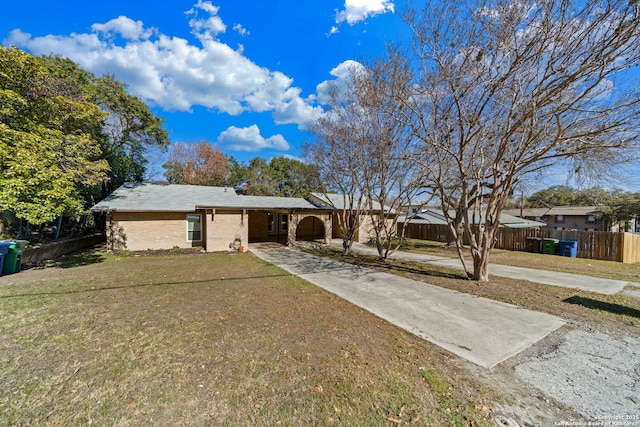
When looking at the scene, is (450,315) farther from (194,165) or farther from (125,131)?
(194,165)

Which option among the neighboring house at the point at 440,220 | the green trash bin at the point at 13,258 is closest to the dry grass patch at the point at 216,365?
the green trash bin at the point at 13,258

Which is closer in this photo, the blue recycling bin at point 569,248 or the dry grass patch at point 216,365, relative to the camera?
the dry grass patch at point 216,365

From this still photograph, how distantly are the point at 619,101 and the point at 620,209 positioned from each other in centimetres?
3189

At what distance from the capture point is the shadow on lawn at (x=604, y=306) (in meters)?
5.43

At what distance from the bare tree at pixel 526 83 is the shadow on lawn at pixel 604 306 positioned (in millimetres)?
2134

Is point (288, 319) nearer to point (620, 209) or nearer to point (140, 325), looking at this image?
point (140, 325)

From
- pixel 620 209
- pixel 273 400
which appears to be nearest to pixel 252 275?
pixel 273 400

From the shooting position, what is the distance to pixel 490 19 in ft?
20.0

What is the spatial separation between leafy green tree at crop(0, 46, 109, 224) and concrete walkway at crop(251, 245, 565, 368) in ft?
26.2

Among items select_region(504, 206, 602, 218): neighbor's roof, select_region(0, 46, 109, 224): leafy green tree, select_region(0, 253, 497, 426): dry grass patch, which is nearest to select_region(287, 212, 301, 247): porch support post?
select_region(0, 46, 109, 224): leafy green tree

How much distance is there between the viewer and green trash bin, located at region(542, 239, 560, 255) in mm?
14555

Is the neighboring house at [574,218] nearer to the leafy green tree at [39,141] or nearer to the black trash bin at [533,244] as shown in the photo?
the black trash bin at [533,244]

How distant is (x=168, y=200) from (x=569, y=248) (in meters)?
22.1

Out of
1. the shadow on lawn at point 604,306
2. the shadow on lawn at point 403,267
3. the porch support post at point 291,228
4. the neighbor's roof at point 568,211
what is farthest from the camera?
the neighbor's roof at point 568,211
